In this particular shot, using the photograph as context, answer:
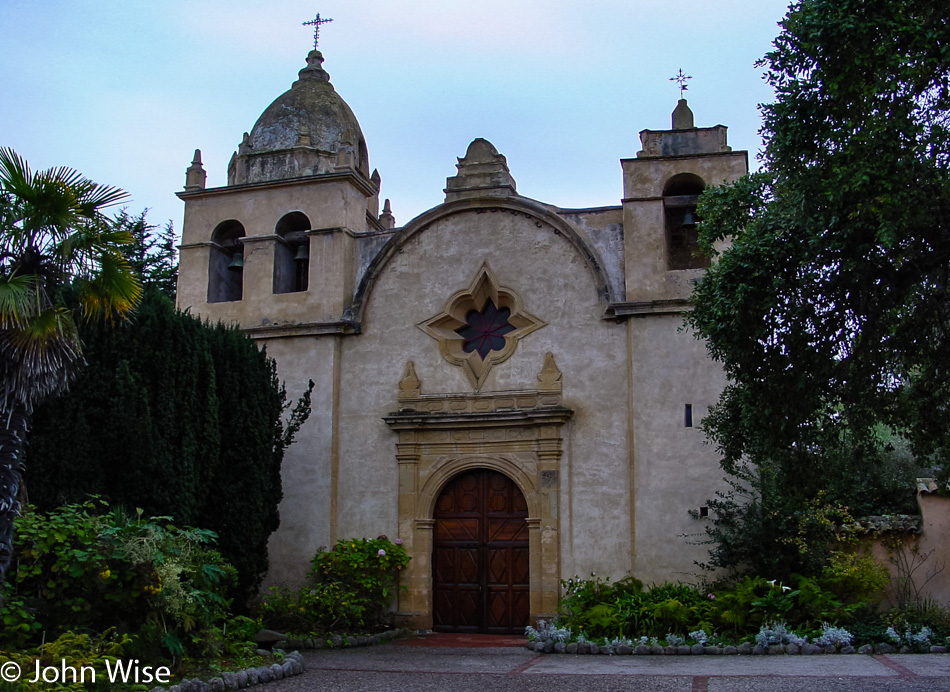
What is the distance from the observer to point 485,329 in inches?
632

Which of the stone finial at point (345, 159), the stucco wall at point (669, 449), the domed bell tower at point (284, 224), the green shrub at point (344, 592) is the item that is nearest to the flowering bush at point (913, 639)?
the stucco wall at point (669, 449)

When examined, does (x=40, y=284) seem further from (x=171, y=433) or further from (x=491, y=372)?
(x=491, y=372)

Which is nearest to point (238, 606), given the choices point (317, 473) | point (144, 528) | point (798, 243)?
point (317, 473)

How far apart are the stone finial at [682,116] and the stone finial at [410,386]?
578cm

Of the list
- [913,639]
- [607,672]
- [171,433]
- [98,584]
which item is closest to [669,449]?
[913,639]

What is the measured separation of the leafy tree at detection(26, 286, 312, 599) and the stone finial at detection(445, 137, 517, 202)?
4406mm

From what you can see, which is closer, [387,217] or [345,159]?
[345,159]

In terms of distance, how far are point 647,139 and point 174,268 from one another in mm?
16159

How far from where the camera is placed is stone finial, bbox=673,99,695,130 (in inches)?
634

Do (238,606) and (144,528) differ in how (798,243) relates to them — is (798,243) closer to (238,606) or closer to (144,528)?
(144,528)

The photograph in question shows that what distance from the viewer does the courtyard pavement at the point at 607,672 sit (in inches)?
354

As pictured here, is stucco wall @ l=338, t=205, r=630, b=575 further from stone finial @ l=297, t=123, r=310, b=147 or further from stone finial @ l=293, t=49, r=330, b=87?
stone finial @ l=293, t=49, r=330, b=87

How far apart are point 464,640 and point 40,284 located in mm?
7881

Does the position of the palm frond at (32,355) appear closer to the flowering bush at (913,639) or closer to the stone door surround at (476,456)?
the stone door surround at (476,456)
